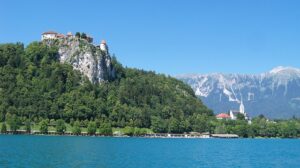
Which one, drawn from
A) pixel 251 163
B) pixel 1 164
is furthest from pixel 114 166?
pixel 251 163

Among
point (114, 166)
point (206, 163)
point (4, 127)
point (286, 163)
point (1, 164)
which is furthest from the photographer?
point (4, 127)

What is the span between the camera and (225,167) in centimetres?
8619

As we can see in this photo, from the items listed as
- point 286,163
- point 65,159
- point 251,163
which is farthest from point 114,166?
point 286,163

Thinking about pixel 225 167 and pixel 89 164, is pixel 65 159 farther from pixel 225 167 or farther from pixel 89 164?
pixel 225 167

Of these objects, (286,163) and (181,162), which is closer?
(181,162)

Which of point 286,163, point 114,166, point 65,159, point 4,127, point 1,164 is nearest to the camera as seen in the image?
point 1,164

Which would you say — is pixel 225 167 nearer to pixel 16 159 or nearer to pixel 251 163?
pixel 251 163

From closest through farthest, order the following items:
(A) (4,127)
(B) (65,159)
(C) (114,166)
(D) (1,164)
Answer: (D) (1,164) → (C) (114,166) → (B) (65,159) → (A) (4,127)

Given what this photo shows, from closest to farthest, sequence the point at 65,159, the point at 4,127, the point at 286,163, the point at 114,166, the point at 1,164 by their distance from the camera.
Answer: the point at 1,164 → the point at 114,166 → the point at 65,159 → the point at 286,163 → the point at 4,127

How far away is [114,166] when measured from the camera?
7919 centimetres

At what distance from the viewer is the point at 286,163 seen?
99.6 metres

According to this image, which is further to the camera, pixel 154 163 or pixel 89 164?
pixel 154 163

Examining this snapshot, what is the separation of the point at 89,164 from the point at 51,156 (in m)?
12.5

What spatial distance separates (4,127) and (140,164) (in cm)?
12514
